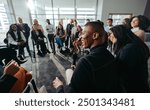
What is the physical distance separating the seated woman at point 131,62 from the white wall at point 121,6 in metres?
7.01

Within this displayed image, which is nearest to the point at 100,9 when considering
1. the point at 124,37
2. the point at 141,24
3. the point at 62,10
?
the point at 62,10

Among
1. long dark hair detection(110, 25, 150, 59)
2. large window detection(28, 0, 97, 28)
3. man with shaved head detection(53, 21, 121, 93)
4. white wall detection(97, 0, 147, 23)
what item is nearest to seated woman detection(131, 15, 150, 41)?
long dark hair detection(110, 25, 150, 59)

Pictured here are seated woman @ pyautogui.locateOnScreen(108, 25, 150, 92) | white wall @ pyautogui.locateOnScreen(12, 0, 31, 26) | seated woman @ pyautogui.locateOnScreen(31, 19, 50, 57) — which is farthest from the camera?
white wall @ pyautogui.locateOnScreen(12, 0, 31, 26)

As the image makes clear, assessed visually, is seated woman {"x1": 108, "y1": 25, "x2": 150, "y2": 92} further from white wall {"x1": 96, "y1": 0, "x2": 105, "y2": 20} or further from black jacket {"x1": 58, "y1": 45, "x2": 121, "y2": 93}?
white wall {"x1": 96, "y1": 0, "x2": 105, "y2": 20}

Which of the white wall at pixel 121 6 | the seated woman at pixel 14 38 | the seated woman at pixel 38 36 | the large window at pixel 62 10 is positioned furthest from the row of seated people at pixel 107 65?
the white wall at pixel 121 6

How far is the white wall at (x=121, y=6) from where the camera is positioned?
7683mm

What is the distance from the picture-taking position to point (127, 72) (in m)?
1.22

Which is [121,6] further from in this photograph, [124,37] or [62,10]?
[124,37]

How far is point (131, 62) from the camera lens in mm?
1202

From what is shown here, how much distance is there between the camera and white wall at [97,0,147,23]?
7683 mm

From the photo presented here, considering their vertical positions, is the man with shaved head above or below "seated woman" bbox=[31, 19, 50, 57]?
above

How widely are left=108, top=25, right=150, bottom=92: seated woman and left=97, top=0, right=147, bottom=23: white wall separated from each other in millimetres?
7007

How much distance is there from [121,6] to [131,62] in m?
7.65

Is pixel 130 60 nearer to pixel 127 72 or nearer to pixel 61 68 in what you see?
pixel 127 72
